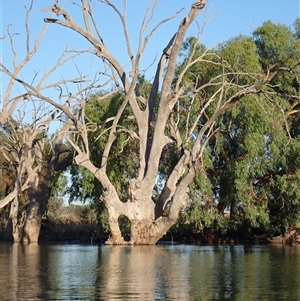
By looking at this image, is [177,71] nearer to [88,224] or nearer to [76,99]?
[76,99]

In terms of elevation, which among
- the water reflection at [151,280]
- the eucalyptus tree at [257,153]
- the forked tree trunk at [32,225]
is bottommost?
the water reflection at [151,280]

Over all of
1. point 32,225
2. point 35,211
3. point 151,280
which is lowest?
point 151,280

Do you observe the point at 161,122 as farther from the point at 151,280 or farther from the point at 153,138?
the point at 151,280

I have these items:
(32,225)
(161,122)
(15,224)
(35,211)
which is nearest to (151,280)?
(161,122)

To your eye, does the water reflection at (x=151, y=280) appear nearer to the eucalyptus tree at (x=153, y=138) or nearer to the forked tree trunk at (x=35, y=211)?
the eucalyptus tree at (x=153, y=138)

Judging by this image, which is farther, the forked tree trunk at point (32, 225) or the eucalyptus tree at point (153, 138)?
the forked tree trunk at point (32, 225)

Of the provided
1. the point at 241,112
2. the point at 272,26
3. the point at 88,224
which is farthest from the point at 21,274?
the point at 88,224

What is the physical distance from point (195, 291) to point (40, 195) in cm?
2942

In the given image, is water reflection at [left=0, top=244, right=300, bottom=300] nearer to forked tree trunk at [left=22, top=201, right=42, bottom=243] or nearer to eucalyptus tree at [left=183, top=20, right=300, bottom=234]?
eucalyptus tree at [left=183, top=20, right=300, bottom=234]

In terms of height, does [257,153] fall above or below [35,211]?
above

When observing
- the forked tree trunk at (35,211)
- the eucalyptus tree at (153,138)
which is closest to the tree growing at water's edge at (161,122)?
the eucalyptus tree at (153,138)

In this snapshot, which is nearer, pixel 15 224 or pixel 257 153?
pixel 257 153

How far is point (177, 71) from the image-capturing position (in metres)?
35.1

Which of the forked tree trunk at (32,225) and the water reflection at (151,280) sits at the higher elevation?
the forked tree trunk at (32,225)
